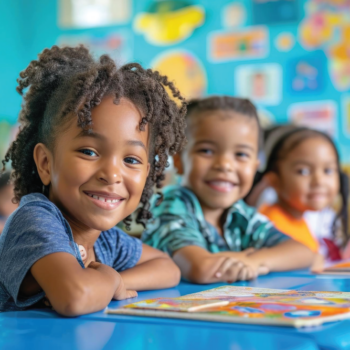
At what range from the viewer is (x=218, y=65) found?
3.30 metres

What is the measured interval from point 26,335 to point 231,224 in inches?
38.0

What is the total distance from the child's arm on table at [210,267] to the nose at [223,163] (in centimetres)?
32

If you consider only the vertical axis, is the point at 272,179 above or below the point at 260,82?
below

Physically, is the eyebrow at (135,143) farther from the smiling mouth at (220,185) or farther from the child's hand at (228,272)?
the smiling mouth at (220,185)

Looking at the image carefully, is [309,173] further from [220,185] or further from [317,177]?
[220,185]

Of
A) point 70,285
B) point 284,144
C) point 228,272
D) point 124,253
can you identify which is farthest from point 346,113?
point 70,285

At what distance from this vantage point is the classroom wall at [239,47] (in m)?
3.04

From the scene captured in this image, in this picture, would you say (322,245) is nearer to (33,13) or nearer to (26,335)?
(26,335)

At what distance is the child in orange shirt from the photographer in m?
1.89

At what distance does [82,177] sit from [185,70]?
2.66m

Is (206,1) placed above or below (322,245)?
above

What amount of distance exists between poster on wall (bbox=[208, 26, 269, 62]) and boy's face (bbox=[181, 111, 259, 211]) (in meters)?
1.83

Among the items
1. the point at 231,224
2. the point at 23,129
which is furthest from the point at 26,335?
the point at 231,224

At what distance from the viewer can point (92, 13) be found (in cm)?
372
